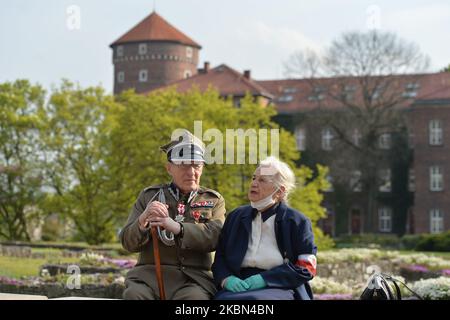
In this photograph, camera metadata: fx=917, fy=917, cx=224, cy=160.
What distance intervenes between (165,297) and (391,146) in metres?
51.9

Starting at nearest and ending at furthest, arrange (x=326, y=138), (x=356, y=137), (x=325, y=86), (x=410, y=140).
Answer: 1. (x=325, y=86)
2. (x=410, y=140)
3. (x=356, y=137)
4. (x=326, y=138)

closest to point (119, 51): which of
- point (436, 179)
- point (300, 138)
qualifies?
point (300, 138)

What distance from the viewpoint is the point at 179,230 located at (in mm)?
5598

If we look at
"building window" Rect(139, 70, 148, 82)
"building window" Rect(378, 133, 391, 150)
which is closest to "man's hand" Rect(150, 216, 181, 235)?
"building window" Rect(378, 133, 391, 150)

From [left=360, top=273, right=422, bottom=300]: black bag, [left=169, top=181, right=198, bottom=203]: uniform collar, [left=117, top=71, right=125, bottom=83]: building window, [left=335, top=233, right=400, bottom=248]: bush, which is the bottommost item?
[left=335, top=233, right=400, bottom=248]: bush

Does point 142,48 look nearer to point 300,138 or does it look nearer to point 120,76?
point 120,76

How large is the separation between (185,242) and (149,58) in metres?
71.3

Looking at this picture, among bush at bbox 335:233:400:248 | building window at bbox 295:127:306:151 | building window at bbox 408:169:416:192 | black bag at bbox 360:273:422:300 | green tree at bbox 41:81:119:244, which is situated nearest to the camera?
black bag at bbox 360:273:422:300

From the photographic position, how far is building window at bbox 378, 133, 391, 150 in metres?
56.8

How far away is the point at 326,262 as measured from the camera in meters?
22.1

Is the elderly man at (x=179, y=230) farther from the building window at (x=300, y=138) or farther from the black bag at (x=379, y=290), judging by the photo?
the building window at (x=300, y=138)

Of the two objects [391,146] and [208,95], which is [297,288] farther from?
[391,146]

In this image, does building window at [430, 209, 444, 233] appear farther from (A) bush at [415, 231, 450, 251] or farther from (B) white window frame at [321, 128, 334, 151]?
(A) bush at [415, 231, 450, 251]

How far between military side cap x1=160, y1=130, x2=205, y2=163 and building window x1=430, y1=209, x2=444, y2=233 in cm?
5063
